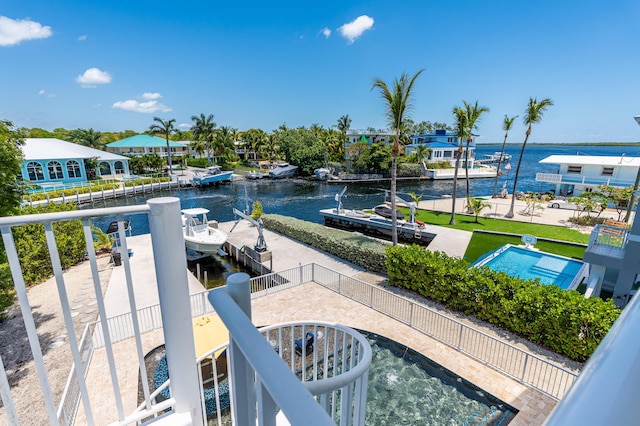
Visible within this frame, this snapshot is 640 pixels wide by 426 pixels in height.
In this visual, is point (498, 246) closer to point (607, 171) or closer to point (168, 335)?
point (168, 335)

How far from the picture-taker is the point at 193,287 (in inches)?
482

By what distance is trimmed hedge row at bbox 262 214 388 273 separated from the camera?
13.6m

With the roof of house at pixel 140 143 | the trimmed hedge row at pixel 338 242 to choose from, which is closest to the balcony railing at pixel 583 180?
the trimmed hedge row at pixel 338 242

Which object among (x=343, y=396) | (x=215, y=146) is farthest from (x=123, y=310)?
(x=215, y=146)

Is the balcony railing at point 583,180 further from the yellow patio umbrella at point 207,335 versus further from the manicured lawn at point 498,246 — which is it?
the yellow patio umbrella at point 207,335

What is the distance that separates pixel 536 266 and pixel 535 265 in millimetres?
100

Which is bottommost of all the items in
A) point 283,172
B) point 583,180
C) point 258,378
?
point 283,172

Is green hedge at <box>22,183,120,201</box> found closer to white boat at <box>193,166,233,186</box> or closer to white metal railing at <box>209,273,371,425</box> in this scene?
white boat at <box>193,166,233,186</box>

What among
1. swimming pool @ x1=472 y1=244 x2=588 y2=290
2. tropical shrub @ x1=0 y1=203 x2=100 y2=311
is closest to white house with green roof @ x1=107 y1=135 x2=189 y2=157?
tropical shrub @ x1=0 y1=203 x2=100 y2=311

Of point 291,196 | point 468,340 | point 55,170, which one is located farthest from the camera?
point 291,196

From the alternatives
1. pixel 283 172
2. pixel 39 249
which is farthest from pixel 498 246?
pixel 283 172

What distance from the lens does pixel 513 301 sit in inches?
344

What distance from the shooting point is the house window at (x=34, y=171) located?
34.1 m

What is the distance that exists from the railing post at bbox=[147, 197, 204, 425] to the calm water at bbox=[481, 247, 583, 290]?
13431 mm
